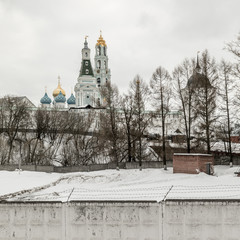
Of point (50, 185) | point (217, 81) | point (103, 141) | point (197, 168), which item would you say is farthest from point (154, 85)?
point (50, 185)

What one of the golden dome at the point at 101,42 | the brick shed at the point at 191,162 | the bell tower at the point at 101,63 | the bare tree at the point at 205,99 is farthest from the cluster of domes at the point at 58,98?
the brick shed at the point at 191,162

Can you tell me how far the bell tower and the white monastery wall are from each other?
295 feet

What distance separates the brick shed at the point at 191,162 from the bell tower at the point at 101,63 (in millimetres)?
78707

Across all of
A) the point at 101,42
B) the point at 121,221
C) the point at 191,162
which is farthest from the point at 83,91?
the point at 121,221

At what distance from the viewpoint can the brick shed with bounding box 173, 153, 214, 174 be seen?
62.4ft

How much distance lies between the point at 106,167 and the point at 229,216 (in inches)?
741

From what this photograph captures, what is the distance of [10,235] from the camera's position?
786 cm

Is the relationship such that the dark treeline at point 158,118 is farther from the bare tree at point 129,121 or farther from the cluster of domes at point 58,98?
the cluster of domes at point 58,98

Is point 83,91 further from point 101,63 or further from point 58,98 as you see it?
point 101,63

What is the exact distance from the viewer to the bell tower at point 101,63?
3804 inches

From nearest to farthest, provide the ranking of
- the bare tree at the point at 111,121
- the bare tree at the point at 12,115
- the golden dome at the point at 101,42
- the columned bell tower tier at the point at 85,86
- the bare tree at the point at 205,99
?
the bare tree at the point at 205,99
the bare tree at the point at 111,121
the bare tree at the point at 12,115
the columned bell tower tier at the point at 85,86
the golden dome at the point at 101,42

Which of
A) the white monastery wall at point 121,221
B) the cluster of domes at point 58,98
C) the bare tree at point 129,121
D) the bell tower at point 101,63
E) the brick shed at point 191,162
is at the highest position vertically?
the bell tower at point 101,63

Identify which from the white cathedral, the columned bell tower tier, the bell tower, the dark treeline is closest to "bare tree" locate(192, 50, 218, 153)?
the dark treeline

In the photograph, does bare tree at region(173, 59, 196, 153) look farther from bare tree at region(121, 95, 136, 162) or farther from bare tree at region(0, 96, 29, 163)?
bare tree at region(0, 96, 29, 163)
